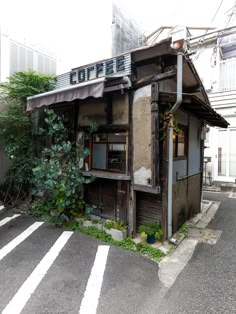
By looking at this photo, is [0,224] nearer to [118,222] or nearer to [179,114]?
[118,222]

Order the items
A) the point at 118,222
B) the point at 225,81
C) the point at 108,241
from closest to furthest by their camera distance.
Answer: the point at 108,241, the point at 118,222, the point at 225,81

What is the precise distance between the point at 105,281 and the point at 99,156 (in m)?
2.85

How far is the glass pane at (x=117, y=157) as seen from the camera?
4926 millimetres

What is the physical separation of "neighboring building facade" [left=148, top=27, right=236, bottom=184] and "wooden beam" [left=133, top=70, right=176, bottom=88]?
280 inches

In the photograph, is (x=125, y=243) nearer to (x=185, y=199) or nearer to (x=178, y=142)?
(x=185, y=199)

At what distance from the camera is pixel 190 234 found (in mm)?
5074

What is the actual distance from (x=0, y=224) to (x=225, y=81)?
10924 millimetres

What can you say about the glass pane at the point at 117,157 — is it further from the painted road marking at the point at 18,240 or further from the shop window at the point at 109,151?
the painted road marking at the point at 18,240

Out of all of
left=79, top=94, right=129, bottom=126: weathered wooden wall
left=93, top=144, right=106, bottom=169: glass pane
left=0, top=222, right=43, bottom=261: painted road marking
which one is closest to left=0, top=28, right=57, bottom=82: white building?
left=79, top=94, right=129, bottom=126: weathered wooden wall

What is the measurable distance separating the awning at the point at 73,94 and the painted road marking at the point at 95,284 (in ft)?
9.97

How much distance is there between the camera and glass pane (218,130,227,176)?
10.3m

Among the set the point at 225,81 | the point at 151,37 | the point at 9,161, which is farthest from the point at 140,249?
the point at 151,37

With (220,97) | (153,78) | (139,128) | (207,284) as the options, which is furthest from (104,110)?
(220,97)

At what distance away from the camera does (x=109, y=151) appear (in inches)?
204
